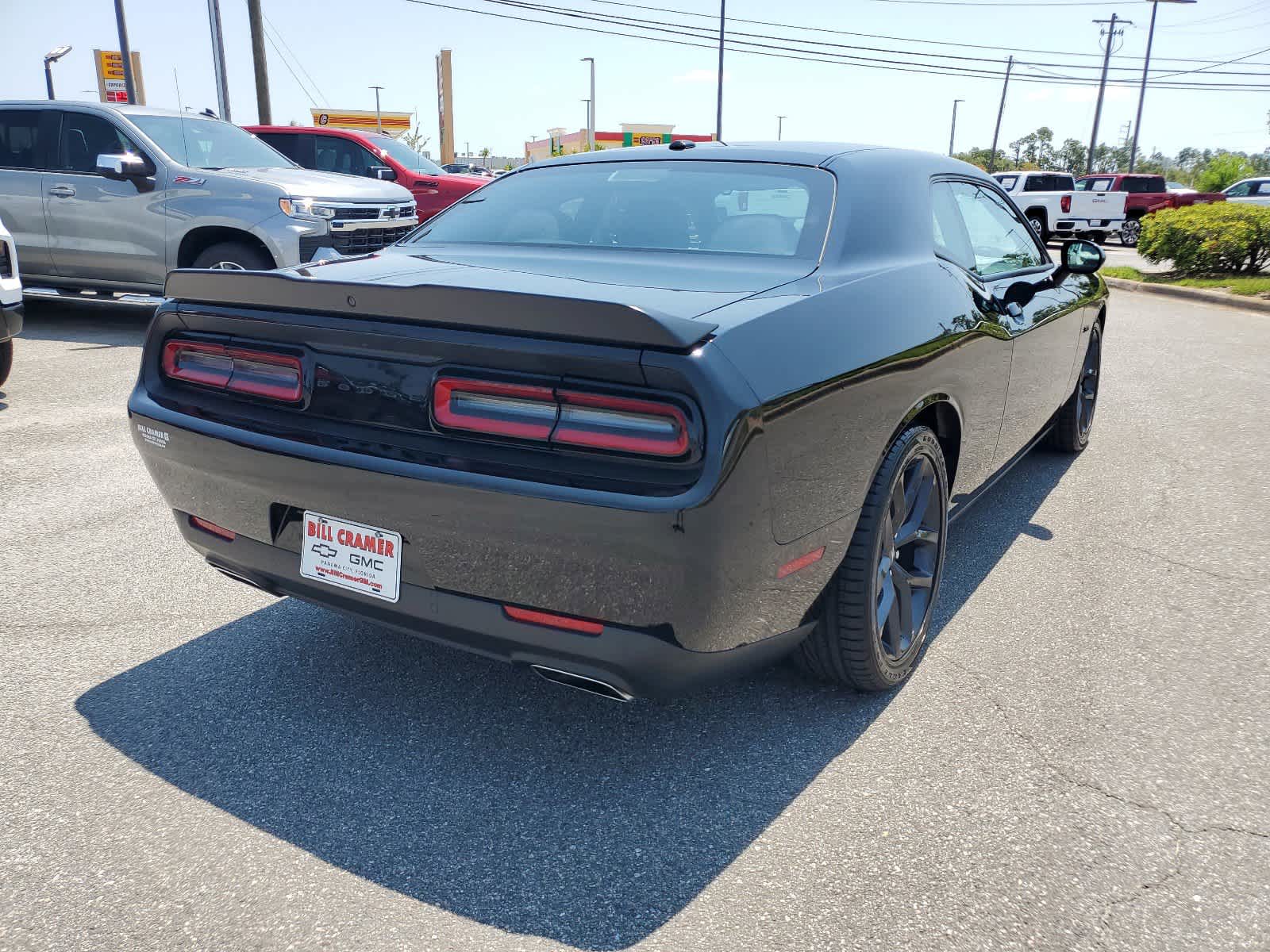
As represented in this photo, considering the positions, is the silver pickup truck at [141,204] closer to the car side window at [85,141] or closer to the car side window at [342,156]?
the car side window at [85,141]

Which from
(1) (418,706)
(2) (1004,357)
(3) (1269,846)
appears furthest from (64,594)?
(3) (1269,846)

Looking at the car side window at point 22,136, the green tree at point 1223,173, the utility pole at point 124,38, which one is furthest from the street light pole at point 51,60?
the green tree at point 1223,173

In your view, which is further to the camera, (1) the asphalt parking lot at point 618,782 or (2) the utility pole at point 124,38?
(2) the utility pole at point 124,38

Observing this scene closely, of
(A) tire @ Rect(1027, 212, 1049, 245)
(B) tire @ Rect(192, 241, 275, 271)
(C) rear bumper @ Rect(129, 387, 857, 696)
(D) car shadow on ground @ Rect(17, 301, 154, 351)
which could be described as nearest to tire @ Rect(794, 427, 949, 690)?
(C) rear bumper @ Rect(129, 387, 857, 696)

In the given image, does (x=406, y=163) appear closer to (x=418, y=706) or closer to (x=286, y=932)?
(x=418, y=706)

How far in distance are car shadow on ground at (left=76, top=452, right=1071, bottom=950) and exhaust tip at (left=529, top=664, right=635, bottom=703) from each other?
345 mm

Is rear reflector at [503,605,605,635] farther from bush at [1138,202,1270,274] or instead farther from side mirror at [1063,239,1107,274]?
bush at [1138,202,1270,274]

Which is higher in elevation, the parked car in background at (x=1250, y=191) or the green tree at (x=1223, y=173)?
the green tree at (x=1223, y=173)

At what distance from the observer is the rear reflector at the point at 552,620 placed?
2.08m

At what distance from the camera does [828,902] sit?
202cm

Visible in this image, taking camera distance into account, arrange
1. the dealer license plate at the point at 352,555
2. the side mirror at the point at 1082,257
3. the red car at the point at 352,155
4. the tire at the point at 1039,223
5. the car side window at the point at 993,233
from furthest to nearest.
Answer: the red car at the point at 352,155 → the tire at the point at 1039,223 → the side mirror at the point at 1082,257 → the car side window at the point at 993,233 → the dealer license plate at the point at 352,555

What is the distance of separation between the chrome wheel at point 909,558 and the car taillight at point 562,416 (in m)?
0.88

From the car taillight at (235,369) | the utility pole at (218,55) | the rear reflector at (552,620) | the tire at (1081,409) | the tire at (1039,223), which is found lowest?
the tire at (1081,409)

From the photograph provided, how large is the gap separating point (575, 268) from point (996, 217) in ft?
7.35
